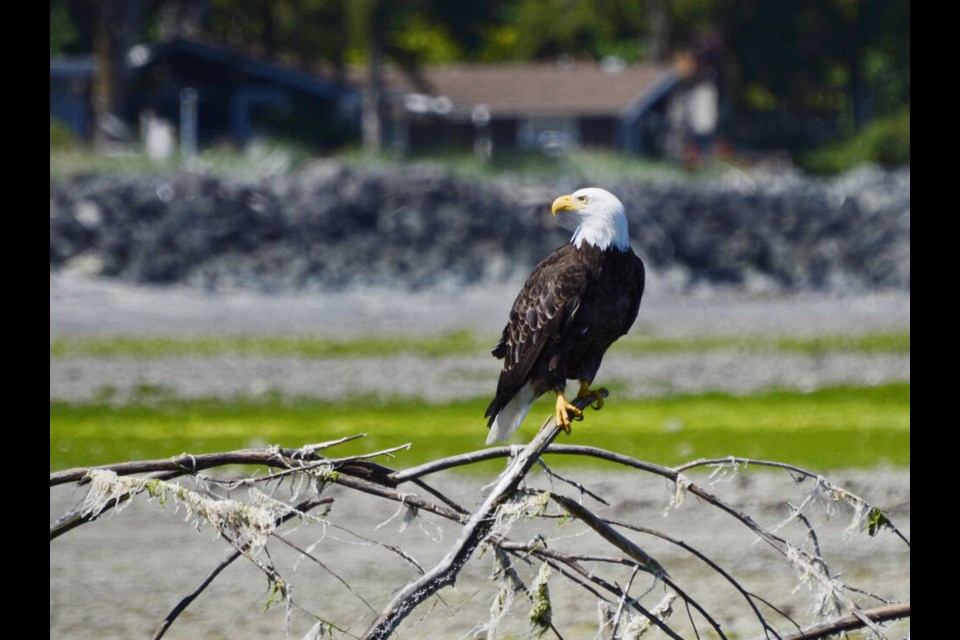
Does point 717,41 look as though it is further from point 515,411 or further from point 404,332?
point 515,411

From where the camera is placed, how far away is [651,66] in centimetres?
6744

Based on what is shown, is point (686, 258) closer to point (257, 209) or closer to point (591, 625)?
point (257, 209)

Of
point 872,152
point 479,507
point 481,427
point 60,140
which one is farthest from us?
point 872,152

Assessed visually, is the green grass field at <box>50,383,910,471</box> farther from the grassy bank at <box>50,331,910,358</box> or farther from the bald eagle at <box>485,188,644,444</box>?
the bald eagle at <box>485,188,644,444</box>

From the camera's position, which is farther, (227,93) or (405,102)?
(405,102)

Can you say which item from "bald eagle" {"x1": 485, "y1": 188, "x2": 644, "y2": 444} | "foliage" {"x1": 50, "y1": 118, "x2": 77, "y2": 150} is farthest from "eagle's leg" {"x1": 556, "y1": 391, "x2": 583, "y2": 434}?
"foliage" {"x1": 50, "y1": 118, "x2": 77, "y2": 150}

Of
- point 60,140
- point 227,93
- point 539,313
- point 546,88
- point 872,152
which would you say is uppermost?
point 546,88

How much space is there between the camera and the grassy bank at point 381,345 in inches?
876

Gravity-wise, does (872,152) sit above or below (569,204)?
above

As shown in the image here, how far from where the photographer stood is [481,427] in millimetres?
14930

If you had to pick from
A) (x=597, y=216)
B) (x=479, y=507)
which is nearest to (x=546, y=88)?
(x=597, y=216)

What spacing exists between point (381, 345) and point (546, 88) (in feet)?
138

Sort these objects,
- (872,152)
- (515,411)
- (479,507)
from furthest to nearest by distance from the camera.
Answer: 1. (872,152)
2. (515,411)
3. (479,507)

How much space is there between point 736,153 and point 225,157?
3494 centimetres
